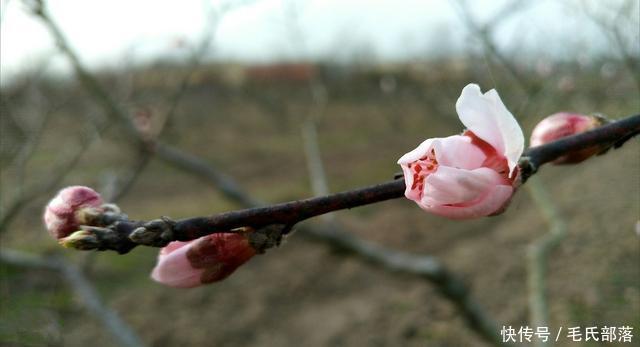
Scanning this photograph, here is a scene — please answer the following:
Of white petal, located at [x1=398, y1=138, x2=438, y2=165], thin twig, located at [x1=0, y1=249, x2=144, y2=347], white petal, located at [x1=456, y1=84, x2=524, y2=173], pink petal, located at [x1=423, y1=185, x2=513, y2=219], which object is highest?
thin twig, located at [x1=0, y1=249, x2=144, y2=347]

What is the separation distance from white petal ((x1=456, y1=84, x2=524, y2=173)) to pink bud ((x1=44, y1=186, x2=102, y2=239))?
44 cm

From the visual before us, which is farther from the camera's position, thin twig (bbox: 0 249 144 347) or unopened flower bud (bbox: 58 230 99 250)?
thin twig (bbox: 0 249 144 347)

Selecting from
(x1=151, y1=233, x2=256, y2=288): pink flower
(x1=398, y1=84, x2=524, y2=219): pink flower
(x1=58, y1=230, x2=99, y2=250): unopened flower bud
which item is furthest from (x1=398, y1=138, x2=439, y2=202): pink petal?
(x1=58, y1=230, x2=99, y2=250): unopened flower bud

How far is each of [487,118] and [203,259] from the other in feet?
1.24

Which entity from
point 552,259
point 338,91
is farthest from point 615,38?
point 338,91

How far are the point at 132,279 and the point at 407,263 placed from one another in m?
3.64

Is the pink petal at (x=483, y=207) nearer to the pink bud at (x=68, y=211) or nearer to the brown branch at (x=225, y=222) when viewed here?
the brown branch at (x=225, y=222)

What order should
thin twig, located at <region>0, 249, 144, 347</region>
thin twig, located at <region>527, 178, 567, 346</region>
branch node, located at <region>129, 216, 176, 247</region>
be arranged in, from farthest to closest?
thin twig, located at <region>0, 249, 144, 347</region>
thin twig, located at <region>527, 178, 567, 346</region>
branch node, located at <region>129, 216, 176, 247</region>

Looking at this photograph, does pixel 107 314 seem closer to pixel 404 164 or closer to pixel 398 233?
pixel 404 164

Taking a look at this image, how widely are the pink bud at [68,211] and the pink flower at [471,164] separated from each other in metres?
0.37

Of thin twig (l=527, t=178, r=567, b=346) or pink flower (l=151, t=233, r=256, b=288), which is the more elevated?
thin twig (l=527, t=178, r=567, b=346)

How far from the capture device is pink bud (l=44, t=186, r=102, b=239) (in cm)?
66

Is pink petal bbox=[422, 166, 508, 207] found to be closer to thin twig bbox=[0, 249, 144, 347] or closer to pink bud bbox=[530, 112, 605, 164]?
pink bud bbox=[530, 112, 605, 164]

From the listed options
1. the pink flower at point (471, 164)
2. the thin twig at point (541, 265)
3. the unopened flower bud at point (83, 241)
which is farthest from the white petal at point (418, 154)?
the thin twig at point (541, 265)
